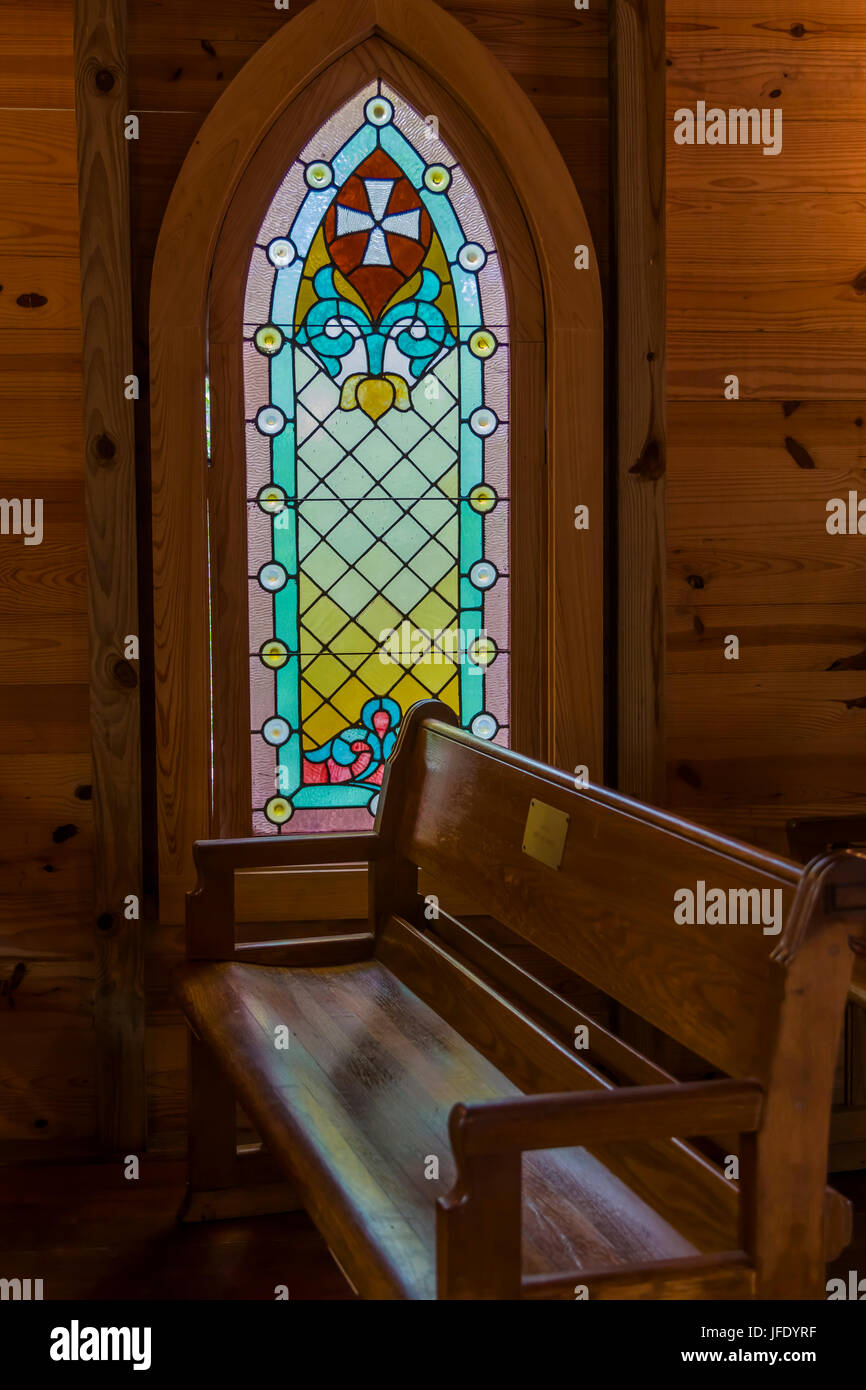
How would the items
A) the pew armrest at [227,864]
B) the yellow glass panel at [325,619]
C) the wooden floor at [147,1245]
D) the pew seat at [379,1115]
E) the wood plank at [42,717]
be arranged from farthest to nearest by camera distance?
the yellow glass panel at [325,619] → the wood plank at [42,717] → the pew armrest at [227,864] → the wooden floor at [147,1245] → the pew seat at [379,1115]

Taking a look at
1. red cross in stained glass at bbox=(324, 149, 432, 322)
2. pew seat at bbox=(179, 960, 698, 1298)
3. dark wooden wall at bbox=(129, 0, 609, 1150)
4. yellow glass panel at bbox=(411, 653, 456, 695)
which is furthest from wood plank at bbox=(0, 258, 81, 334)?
pew seat at bbox=(179, 960, 698, 1298)

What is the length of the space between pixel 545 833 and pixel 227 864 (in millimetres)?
810

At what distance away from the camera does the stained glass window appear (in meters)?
2.88

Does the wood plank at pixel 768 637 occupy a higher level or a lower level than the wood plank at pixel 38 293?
lower

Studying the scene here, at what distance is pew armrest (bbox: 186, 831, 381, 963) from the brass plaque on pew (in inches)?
24.8

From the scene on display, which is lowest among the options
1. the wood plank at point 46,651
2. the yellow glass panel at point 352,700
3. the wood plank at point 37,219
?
the yellow glass panel at point 352,700

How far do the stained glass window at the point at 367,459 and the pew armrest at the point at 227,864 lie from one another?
1.18 feet

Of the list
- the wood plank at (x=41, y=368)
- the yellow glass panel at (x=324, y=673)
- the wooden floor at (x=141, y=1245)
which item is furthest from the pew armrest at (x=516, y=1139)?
the wood plank at (x=41, y=368)

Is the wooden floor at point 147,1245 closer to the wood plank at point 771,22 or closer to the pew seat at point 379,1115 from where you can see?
the pew seat at point 379,1115

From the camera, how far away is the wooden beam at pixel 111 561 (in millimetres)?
2715

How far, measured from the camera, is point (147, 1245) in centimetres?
248

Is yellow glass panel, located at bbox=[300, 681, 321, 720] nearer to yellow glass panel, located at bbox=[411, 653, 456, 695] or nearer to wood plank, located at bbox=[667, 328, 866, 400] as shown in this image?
yellow glass panel, located at bbox=[411, 653, 456, 695]
